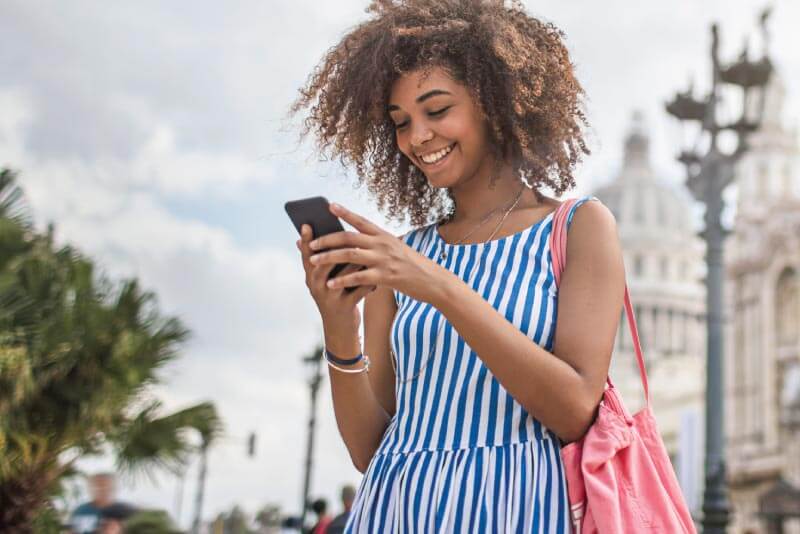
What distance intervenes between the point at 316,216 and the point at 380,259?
0.17 m

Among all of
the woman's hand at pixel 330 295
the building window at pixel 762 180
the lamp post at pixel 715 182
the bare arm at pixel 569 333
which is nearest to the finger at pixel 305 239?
the woman's hand at pixel 330 295

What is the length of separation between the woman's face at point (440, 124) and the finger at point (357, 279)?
45 centimetres

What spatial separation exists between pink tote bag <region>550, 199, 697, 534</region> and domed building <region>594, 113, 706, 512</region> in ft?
244

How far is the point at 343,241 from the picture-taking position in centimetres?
209

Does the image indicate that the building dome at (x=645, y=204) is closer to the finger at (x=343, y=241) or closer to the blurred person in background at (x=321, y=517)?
the blurred person in background at (x=321, y=517)

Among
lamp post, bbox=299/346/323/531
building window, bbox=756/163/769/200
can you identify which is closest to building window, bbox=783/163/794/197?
building window, bbox=756/163/769/200

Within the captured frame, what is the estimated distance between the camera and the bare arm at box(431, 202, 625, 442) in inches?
82.8

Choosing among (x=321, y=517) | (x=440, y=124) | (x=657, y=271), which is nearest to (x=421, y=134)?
(x=440, y=124)

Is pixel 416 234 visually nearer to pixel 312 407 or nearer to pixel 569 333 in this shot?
pixel 569 333

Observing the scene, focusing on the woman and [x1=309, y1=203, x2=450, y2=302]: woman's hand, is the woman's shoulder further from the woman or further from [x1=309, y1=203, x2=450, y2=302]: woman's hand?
[x1=309, y1=203, x2=450, y2=302]: woman's hand

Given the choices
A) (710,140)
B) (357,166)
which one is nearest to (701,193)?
(710,140)

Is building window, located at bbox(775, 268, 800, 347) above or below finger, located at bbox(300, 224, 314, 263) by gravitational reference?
above

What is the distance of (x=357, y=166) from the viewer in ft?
9.28

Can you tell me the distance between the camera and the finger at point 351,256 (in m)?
2.07
